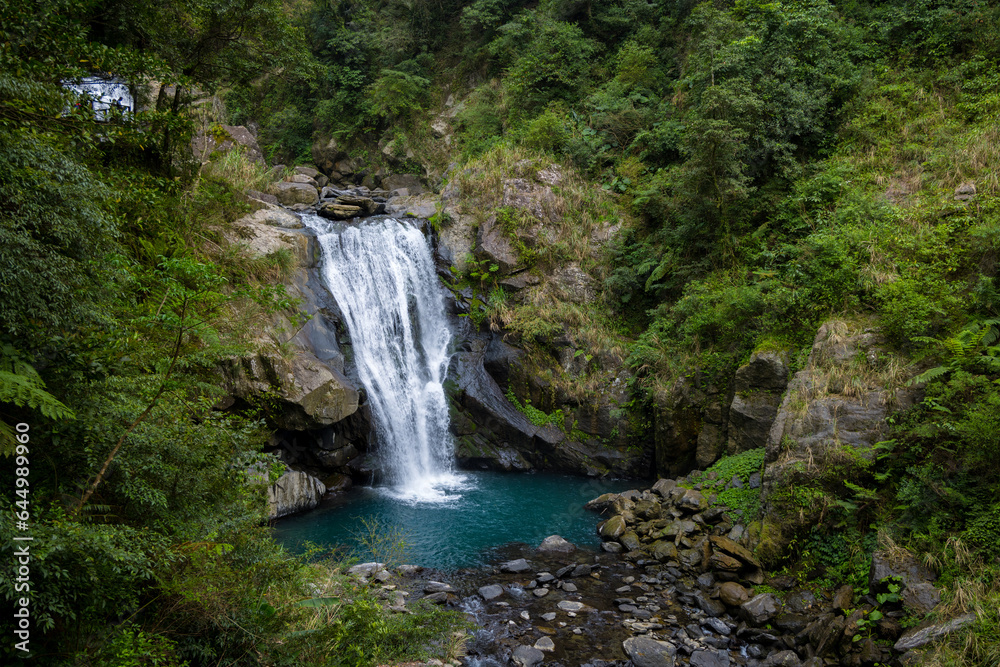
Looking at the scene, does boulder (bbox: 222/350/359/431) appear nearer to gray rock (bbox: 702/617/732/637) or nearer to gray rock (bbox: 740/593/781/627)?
gray rock (bbox: 702/617/732/637)

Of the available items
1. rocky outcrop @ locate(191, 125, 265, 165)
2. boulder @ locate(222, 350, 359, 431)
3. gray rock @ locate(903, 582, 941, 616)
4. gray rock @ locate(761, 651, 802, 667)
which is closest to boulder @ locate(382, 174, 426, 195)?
rocky outcrop @ locate(191, 125, 265, 165)

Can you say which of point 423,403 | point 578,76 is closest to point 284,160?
point 578,76

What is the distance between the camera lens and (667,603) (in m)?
7.33

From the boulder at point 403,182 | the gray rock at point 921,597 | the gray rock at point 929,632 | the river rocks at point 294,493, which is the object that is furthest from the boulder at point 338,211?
the gray rock at point 929,632

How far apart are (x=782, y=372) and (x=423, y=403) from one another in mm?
8298

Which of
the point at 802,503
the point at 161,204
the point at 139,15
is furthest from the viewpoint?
the point at 161,204

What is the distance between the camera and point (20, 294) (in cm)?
308

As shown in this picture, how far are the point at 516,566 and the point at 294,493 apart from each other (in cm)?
485

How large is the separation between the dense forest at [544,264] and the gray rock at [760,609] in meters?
0.68

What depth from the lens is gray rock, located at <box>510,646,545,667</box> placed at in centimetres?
608

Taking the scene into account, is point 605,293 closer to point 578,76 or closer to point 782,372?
point 782,372

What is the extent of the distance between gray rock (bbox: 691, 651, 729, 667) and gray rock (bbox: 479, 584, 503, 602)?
276 centimetres

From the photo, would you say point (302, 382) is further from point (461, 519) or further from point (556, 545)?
point (556, 545)

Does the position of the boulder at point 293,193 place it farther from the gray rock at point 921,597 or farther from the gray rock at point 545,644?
the gray rock at point 921,597
